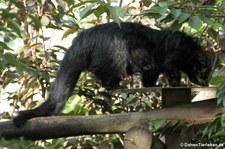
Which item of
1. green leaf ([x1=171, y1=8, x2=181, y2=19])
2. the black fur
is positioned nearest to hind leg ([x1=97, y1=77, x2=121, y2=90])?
the black fur

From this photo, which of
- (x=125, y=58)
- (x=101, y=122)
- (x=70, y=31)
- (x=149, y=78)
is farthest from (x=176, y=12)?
(x=70, y=31)

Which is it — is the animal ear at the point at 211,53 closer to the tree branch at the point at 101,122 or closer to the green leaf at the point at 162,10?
the tree branch at the point at 101,122

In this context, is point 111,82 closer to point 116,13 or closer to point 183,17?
point 183,17

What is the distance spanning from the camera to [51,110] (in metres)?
3.02

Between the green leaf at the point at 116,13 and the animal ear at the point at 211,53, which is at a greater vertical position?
the green leaf at the point at 116,13

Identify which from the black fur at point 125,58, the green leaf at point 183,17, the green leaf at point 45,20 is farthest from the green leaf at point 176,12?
the green leaf at point 45,20

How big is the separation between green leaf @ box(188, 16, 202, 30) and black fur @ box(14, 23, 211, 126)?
1049 mm

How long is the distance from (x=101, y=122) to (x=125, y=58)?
2.37 feet

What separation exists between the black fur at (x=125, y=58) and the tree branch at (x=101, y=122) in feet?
0.81

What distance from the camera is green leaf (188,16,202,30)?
226cm

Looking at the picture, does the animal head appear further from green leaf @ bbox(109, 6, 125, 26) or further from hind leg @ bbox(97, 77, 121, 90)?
green leaf @ bbox(109, 6, 125, 26)

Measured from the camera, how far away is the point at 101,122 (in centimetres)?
272

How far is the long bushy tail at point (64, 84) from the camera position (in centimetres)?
302

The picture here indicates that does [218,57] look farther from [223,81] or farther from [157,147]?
[223,81]
